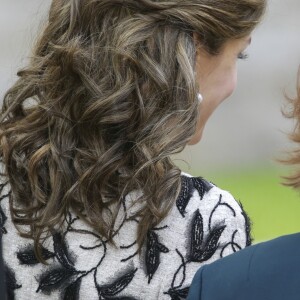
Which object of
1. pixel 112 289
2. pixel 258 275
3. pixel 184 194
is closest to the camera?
pixel 258 275

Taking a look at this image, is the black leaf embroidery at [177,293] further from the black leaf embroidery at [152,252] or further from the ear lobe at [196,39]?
the ear lobe at [196,39]

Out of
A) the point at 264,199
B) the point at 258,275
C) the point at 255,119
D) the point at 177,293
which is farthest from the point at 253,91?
the point at 258,275

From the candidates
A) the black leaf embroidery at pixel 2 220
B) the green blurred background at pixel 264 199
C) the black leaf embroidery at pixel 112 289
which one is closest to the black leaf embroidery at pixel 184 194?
the black leaf embroidery at pixel 112 289

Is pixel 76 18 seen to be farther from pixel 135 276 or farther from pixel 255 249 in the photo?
pixel 255 249

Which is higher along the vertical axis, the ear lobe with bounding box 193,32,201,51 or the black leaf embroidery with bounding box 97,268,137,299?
the ear lobe with bounding box 193,32,201,51

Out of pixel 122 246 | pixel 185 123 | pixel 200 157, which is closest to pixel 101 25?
pixel 185 123

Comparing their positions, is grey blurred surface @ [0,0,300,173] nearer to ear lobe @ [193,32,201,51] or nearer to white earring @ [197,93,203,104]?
white earring @ [197,93,203,104]

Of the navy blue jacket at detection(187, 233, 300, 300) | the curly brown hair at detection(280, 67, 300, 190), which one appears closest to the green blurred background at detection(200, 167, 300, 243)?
the curly brown hair at detection(280, 67, 300, 190)

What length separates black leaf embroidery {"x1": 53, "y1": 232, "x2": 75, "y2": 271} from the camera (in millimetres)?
2441

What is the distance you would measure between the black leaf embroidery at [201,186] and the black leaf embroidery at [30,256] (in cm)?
37

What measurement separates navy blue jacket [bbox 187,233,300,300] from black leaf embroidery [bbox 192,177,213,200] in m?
0.44

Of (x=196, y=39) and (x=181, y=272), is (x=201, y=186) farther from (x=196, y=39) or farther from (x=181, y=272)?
(x=196, y=39)

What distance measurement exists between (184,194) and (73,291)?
1.14 feet

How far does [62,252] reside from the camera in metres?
2.45
